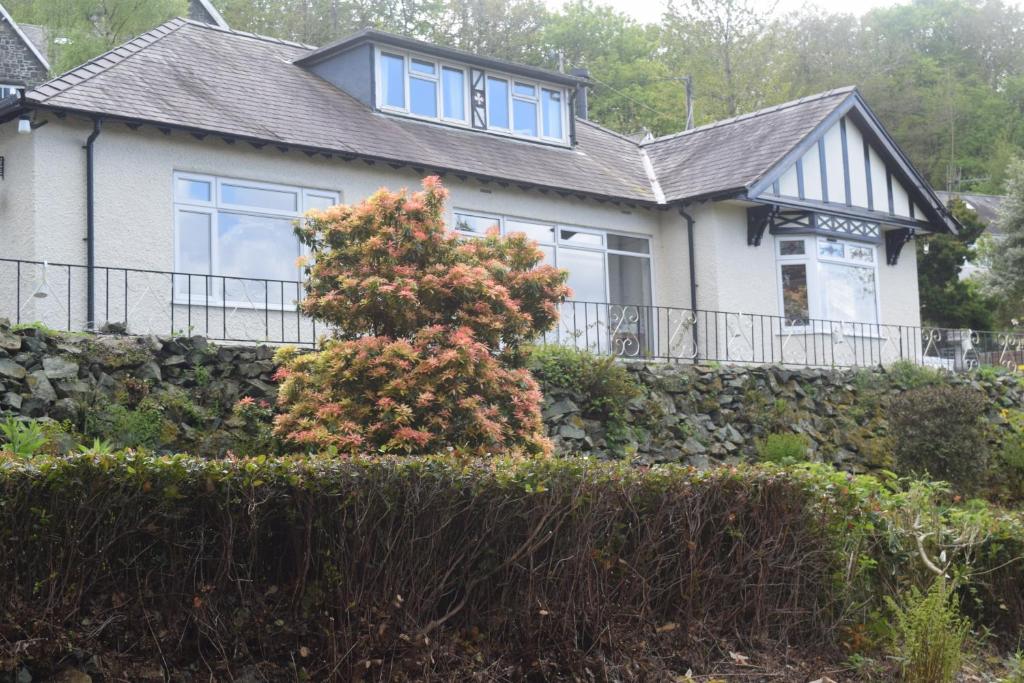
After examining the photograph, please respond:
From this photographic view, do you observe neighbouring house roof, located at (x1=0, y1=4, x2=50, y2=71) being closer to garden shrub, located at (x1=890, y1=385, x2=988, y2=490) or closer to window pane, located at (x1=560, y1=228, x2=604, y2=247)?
window pane, located at (x1=560, y1=228, x2=604, y2=247)

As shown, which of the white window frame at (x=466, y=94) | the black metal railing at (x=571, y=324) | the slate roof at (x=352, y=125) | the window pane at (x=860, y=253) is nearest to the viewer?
the black metal railing at (x=571, y=324)

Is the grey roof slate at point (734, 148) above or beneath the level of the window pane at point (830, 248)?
above

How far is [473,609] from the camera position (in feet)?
21.2

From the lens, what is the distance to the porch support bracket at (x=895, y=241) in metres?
22.7

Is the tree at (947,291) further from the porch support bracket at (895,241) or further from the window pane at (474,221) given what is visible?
the window pane at (474,221)

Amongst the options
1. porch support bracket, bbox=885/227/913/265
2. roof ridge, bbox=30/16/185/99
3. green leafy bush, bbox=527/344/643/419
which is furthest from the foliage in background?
green leafy bush, bbox=527/344/643/419

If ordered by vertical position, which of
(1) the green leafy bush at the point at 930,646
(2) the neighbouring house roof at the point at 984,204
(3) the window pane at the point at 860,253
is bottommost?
(1) the green leafy bush at the point at 930,646

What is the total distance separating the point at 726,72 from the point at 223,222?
26.9 m

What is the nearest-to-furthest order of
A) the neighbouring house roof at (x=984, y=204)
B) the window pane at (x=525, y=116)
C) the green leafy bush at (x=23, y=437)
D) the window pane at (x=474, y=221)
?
the green leafy bush at (x=23, y=437)
the window pane at (x=474, y=221)
the window pane at (x=525, y=116)
the neighbouring house roof at (x=984, y=204)

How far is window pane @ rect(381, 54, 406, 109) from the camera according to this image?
19172mm

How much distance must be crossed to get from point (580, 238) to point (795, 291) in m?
4.02

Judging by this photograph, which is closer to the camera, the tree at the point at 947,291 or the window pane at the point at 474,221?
the window pane at the point at 474,221

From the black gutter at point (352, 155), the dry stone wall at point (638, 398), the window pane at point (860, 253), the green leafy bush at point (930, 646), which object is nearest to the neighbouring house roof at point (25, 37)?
the black gutter at point (352, 155)

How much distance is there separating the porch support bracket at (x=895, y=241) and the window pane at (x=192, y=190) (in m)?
13.1
